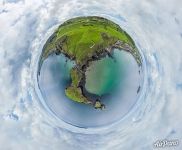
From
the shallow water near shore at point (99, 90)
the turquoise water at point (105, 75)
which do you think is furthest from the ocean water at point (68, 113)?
the turquoise water at point (105, 75)

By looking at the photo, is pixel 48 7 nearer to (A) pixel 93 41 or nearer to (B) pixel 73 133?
(A) pixel 93 41

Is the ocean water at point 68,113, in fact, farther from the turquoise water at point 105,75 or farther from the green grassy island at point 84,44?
the turquoise water at point 105,75

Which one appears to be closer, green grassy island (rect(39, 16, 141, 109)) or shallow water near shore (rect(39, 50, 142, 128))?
green grassy island (rect(39, 16, 141, 109))

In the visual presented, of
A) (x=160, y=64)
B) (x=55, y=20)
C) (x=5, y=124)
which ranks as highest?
(x=55, y=20)

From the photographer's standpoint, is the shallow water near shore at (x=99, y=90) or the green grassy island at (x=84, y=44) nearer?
the green grassy island at (x=84, y=44)

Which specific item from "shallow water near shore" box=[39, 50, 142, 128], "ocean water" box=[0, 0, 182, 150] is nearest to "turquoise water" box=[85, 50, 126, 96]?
"shallow water near shore" box=[39, 50, 142, 128]

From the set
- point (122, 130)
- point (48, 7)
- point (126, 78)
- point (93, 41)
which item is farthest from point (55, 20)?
point (122, 130)

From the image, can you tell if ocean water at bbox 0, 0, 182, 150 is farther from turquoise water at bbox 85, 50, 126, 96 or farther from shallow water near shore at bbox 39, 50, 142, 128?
turquoise water at bbox 85, 50, 126, 96
